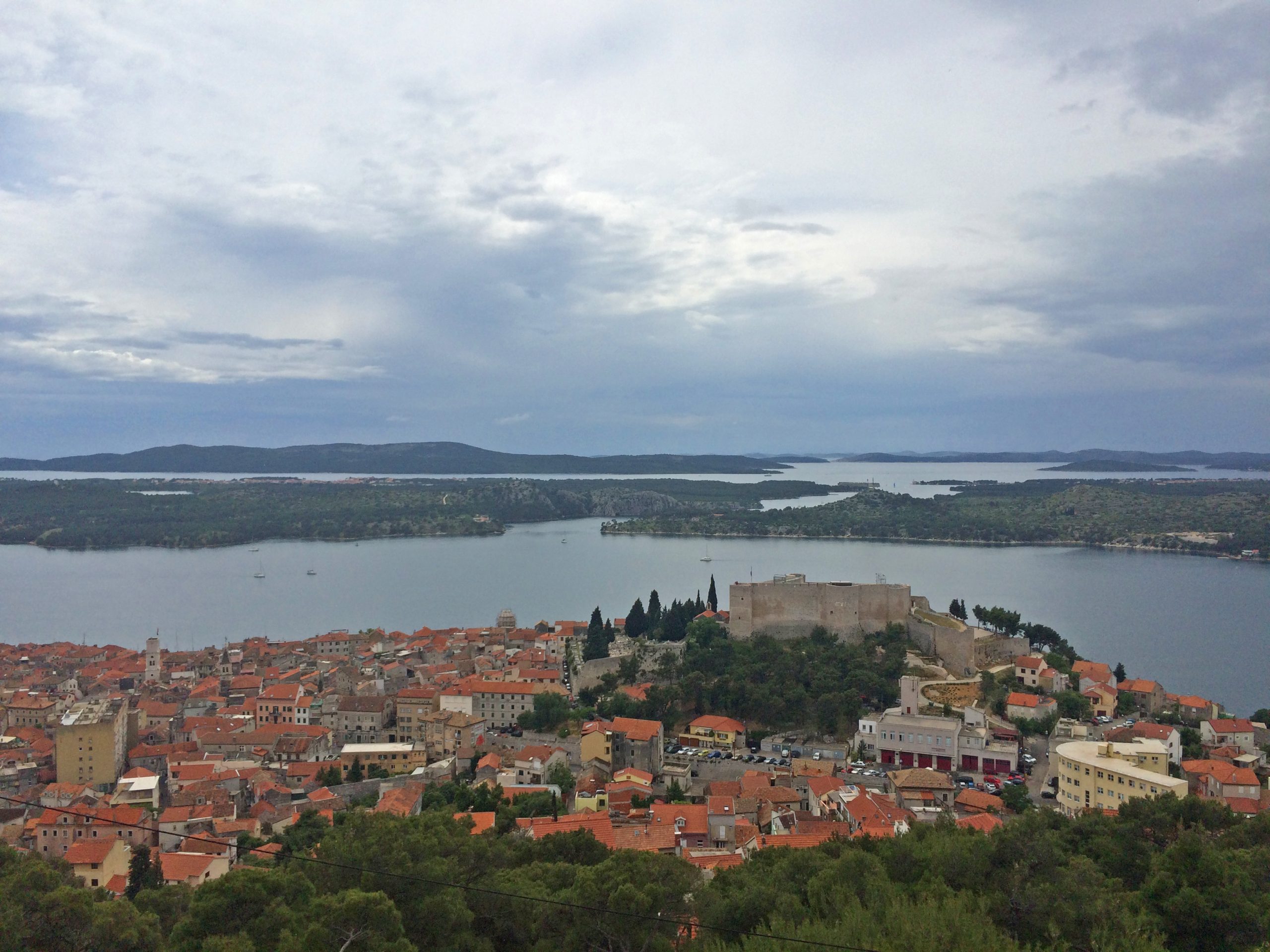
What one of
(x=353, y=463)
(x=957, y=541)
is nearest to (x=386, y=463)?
(x=353, y=463)

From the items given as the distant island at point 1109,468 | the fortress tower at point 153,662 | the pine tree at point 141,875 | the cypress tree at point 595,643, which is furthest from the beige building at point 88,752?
the distant island at point 1109,468

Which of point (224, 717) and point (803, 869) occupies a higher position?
point (803, 869)

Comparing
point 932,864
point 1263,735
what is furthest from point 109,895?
point 1263,735

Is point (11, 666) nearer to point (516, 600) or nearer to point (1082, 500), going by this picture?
point (516, 600)

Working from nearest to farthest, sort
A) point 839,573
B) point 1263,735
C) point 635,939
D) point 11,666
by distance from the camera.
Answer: point 635,939 → point 1263,735 → point 11,666 → point 839,573

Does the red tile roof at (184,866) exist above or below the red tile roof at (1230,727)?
below

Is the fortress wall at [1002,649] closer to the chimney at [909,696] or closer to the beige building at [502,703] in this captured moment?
the chimney at [909,696]
